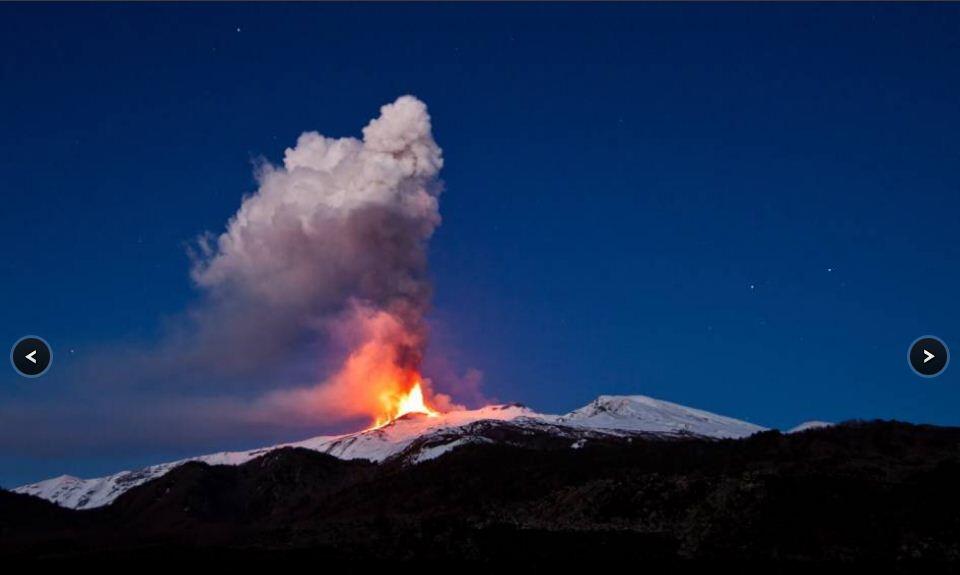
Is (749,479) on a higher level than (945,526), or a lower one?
higher

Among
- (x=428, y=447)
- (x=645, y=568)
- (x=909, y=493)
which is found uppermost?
(x=428, y=447)

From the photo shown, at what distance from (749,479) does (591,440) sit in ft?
360

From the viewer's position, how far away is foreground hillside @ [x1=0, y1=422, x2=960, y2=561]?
261 feet

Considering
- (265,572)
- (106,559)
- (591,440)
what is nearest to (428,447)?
(591,440)

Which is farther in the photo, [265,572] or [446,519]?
[446,519]

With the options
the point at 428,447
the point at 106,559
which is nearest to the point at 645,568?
the point at 106,559

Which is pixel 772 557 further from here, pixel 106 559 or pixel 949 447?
pixel 106 559

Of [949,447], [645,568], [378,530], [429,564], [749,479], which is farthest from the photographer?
[949,447]

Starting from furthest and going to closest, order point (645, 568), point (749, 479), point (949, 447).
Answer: point (949, 447)
point (749, 479)
point (645, 568)

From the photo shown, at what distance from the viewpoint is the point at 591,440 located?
200 m

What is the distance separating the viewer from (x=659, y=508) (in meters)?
93.2

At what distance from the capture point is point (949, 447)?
107250 mm

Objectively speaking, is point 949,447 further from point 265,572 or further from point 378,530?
point 265,572

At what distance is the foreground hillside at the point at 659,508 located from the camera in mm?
79625
